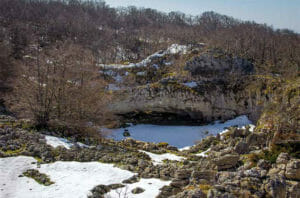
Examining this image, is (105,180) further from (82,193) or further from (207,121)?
(207,121)

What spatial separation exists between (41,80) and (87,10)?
106 metres

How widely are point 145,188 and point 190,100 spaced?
1996 centimetres

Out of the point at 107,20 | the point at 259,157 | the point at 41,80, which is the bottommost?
the point at 259,157

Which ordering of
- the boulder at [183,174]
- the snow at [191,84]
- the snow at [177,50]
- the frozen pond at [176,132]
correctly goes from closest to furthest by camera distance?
the boulder at [183,174] → the frozen pond at [176,132] → the snow at [191,84] → the snow at [177,50]

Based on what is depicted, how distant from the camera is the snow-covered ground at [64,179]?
8.09 m

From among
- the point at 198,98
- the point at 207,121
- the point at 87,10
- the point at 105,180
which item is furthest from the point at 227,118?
the point at 87,10

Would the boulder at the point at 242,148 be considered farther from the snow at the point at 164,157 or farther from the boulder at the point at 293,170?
the snow at the point at 164,157

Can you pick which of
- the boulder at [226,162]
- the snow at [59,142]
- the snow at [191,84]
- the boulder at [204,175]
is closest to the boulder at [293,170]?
the boulder at [226,162]

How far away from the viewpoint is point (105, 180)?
9.12m

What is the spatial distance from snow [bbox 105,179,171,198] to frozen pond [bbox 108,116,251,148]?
13.0 metres

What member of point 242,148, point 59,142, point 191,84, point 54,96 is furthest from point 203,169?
point 191,84

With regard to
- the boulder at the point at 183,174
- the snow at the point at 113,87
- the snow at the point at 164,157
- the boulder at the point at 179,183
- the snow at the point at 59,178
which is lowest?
the snow at the point at 164,157

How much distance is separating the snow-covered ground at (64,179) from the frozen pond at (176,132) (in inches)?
484

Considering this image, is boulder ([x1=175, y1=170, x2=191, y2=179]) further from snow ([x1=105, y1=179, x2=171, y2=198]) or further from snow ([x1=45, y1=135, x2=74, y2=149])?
snow ([x1=45, y1=135, x2=74, y2=149])
